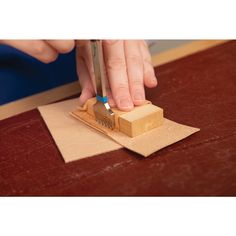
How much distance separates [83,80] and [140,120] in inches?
11.2

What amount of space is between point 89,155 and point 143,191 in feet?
0.52

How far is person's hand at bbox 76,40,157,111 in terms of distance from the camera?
883 mm

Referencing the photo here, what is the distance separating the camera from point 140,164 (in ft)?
2.46

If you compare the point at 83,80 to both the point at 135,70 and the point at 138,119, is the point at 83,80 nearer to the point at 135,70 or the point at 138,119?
the point at 135,70

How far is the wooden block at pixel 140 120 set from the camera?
812 millimetres

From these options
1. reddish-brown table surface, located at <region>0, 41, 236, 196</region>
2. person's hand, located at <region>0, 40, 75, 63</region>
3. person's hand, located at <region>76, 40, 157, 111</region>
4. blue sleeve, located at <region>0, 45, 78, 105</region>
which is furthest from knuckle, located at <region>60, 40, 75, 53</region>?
blue sleeve, located at <region>0, 45, 78, 105</region>

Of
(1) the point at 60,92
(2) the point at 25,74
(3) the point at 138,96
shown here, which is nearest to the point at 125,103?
(3) the point at 138,96

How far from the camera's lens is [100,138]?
0.85m

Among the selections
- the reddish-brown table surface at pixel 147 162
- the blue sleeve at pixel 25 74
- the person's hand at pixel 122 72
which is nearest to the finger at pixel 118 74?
the person's hand at pixel 122 72

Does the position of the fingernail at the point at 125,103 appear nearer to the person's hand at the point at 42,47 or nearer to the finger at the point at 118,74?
the finger at the point at 118,74

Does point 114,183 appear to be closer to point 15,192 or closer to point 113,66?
point 15,192

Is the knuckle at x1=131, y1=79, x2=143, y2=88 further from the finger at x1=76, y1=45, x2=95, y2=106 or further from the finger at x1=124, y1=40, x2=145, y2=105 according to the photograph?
the finger at x1=76, y1=45, x2=95, y2=106

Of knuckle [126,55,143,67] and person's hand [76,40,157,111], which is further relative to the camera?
knuckle [126,55,143,67]
